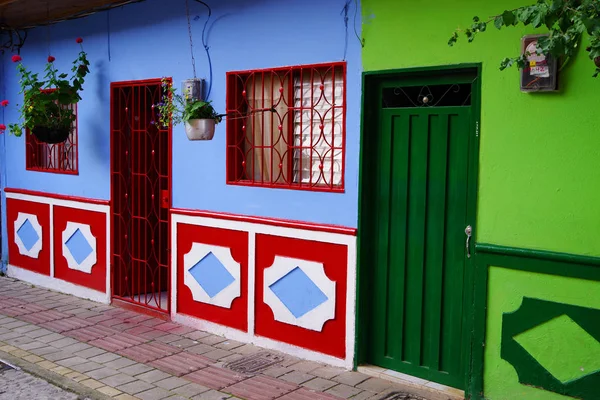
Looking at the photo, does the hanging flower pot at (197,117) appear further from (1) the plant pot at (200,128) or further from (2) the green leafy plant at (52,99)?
(2) the green leafy plant at (52,99)

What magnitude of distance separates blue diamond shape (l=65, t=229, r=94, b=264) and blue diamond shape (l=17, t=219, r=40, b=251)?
856 millimetres

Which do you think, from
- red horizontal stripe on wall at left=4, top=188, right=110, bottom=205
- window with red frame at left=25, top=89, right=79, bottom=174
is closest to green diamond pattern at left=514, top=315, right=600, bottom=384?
red horizontal stripe on wall at left=4, top=188, right=110, bottom=205

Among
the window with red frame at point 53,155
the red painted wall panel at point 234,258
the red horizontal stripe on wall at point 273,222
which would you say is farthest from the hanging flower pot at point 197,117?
the window with red frame at point 53,155

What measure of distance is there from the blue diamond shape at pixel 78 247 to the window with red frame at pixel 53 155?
817mm

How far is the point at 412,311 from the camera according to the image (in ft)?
17.2

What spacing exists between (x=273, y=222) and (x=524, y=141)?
2.42 meters

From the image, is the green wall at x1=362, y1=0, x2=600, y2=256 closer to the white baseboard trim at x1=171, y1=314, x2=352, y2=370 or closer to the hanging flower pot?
the white baseboard trim at x1=171, y1=314, x2=352, y2=370

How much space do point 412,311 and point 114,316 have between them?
3640 millimetres

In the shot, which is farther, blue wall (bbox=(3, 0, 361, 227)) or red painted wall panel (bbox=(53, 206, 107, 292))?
red painted wall panel (bbox=(53, 206, 107, 292))

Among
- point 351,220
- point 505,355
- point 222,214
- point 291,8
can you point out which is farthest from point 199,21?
point 505,355

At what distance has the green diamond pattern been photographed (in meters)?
4.20

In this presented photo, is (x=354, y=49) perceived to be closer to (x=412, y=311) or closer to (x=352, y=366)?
(x=412, y=311)

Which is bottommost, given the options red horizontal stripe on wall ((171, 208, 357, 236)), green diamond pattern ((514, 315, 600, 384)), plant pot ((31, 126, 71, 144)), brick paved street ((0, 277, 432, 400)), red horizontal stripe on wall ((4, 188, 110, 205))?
brick paved street ((0, 277, 432, 400))

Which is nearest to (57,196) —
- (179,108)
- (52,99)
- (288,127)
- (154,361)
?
(52,99)
